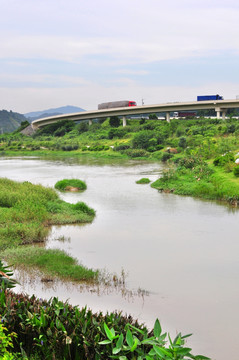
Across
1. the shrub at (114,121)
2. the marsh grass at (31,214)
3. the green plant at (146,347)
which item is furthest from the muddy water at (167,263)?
the shrub at (114,121)

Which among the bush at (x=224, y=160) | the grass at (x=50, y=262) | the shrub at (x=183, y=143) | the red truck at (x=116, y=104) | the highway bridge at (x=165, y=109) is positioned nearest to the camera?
the grass at (x=50, y=262)

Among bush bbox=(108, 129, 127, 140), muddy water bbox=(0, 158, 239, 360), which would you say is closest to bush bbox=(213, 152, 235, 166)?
muddy water bbox=(0, 158, 239, 360)

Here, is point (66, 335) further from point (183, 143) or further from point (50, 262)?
point (183, 143)

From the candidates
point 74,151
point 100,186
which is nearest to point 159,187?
point 100,186

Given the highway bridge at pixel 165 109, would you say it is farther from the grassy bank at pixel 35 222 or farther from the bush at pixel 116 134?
the grassy bank at pixel 35 222

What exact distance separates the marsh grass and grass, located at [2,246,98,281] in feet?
3.28

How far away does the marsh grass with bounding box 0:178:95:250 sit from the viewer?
14797mm

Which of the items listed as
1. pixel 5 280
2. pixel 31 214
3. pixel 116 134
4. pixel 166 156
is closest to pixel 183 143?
pixel 166 156

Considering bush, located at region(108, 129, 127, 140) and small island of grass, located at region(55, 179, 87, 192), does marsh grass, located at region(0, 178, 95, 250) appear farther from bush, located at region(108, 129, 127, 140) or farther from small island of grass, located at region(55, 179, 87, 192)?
bush, located at region(108, 129, 127, 140)

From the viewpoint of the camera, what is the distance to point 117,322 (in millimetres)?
5539

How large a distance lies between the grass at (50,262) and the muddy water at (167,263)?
0.55 meters

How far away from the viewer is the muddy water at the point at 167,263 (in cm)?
935

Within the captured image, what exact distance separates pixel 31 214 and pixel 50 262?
536 cm

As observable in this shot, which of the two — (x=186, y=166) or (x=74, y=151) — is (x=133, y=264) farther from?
(x=74, y=151)
